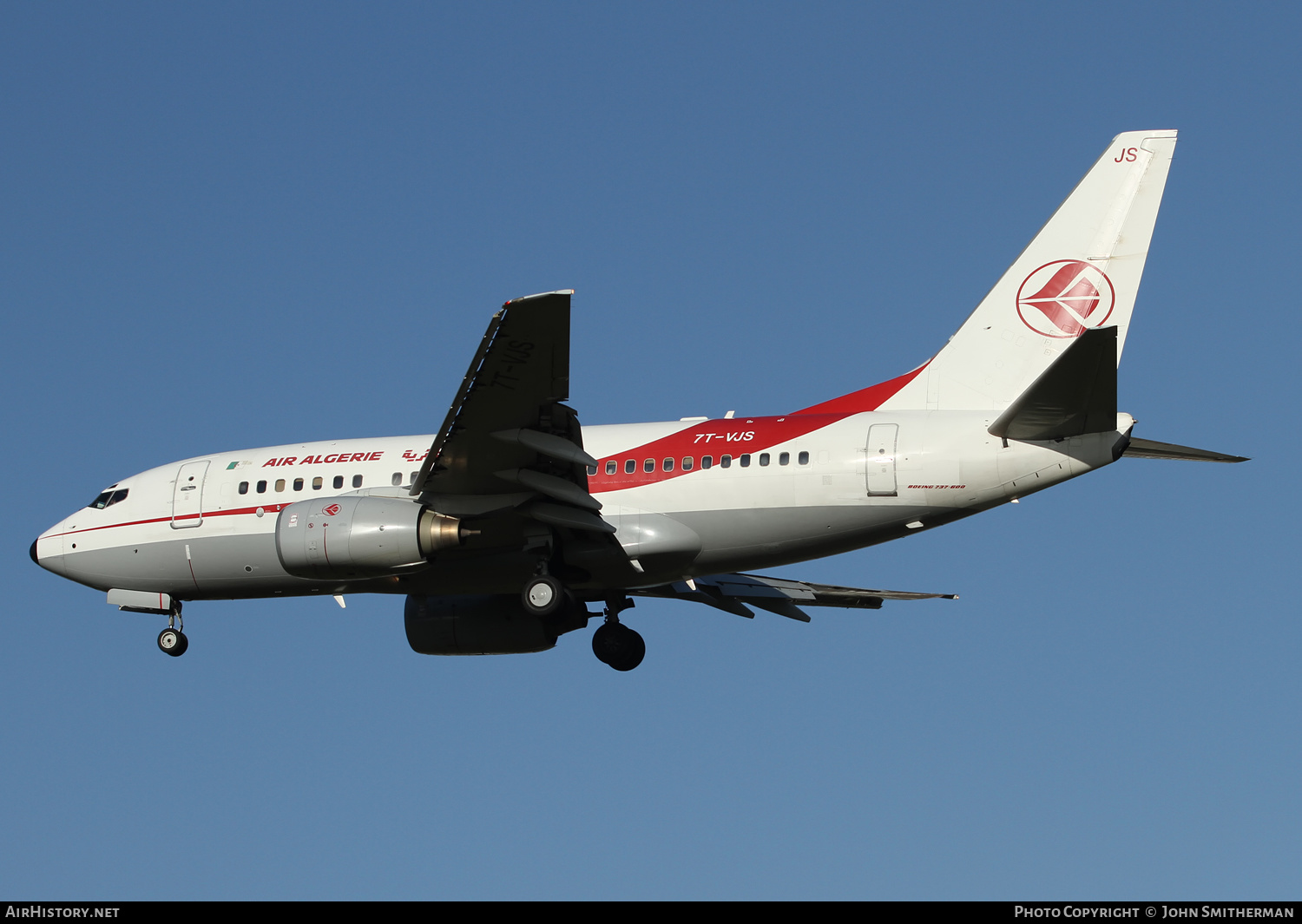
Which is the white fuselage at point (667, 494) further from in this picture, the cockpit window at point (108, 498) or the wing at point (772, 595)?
the wing at point (772, 595)

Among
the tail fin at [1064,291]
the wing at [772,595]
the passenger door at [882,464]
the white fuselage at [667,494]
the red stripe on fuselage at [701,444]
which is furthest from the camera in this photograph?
the wing at [772,595]

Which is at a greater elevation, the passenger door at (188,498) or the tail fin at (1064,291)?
the tail fin at (1064,291)

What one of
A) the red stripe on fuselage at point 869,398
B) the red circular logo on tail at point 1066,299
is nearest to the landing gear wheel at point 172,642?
the red stripe on fuselage at point 869,398

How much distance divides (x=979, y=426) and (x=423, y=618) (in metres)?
11.0

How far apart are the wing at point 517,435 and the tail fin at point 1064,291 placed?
212 inches

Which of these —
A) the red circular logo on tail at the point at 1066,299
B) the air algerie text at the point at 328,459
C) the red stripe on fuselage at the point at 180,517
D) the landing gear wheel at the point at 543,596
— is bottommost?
the landing gear wheel at the point at 543,596

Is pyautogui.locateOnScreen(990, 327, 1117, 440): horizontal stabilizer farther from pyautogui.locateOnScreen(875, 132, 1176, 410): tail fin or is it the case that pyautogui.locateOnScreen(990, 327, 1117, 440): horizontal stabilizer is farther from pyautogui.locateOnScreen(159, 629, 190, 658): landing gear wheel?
pyautogui.locateOnScreen(159, 629, 190, 658): landing gear wheel

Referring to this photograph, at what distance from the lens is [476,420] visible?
2241 cm

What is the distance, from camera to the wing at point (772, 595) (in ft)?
96.1

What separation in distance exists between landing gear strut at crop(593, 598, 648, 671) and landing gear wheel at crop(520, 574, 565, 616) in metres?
3.63

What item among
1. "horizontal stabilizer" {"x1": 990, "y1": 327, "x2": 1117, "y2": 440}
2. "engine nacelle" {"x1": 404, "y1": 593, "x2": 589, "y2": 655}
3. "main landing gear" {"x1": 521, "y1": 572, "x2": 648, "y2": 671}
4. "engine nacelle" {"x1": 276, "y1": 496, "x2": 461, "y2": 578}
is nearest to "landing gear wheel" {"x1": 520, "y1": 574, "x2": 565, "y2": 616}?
"engine nacelle" {"x1": 276, "y1": 496, "x2": 461, "y2": 578}

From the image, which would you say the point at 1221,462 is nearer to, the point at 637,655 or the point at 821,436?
the point at 821,436

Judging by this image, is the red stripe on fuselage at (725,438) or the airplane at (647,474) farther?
the red stripe on fuselage at (725,438)

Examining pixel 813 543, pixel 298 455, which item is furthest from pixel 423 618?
pixel 813 543
